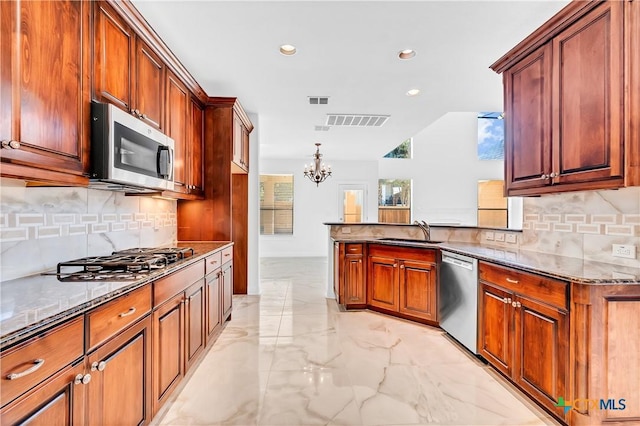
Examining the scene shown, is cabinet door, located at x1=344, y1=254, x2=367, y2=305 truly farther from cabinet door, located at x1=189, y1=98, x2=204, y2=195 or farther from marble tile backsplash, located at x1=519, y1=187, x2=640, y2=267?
cabinet door, located at x1=189, y1=98, x2=204, y2=195

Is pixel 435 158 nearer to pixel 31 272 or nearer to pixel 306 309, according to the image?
pixel 306 309

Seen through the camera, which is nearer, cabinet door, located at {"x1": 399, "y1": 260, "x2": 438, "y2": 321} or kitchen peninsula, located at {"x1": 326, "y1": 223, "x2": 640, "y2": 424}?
kitchen peninsula, located at {"x1": 326, "y1": 223, "x2": 640, "y2": 424}

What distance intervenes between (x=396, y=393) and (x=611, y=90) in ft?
7.51

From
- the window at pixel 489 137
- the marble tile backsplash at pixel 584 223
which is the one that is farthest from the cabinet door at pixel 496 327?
the window at pixel 489 137

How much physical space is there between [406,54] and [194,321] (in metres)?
2.92

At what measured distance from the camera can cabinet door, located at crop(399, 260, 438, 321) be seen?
332cm

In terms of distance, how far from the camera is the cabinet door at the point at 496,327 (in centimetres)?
226

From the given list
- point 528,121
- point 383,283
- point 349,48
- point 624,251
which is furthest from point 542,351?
point 349,48

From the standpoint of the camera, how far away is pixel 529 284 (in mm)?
2035

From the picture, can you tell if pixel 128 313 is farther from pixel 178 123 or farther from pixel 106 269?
pixel 178 123

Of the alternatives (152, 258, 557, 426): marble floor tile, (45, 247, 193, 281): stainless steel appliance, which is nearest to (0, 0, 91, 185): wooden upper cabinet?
(45, 247, 193, 281): stainless steel appliance

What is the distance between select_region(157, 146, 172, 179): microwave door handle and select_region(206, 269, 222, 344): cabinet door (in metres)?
0.96

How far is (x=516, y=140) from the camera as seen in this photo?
2.58 meters

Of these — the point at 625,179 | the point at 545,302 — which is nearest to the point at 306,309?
the point at 545,302
